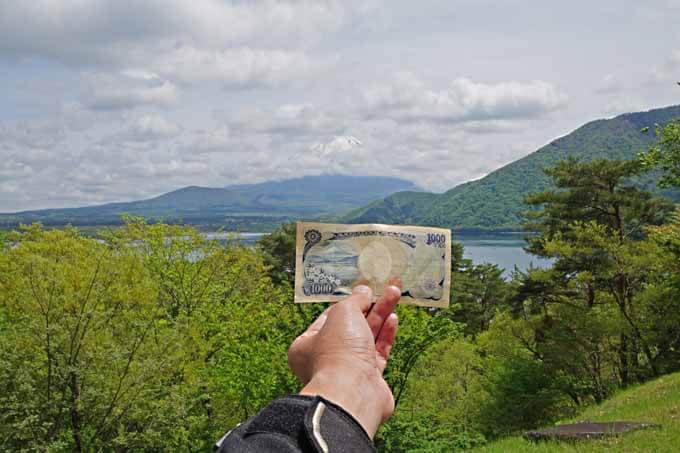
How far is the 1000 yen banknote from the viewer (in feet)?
13.6

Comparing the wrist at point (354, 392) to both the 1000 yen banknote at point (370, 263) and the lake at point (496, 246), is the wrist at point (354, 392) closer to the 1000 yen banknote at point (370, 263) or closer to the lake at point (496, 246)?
the 1000 yen banknote at point (370, 263)

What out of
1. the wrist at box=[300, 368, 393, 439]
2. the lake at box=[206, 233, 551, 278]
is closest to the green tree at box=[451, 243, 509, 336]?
the wrist at box=[300, 368, 393, 439]

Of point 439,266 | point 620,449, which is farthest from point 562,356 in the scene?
point 439,266

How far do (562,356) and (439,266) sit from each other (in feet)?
78.8

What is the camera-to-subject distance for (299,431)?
5.83ft

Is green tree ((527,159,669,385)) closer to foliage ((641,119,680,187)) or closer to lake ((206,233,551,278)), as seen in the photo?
foliage ((641,119,680,187))

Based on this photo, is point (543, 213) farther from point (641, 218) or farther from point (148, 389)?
point (148, 389)

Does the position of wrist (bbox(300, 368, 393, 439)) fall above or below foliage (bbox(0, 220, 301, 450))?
above

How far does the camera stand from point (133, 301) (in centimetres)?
2323

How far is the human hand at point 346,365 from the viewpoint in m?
2.15

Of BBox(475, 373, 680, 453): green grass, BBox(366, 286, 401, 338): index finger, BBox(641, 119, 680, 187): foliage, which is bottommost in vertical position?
BBox(475, 373, 680, 453): green grass

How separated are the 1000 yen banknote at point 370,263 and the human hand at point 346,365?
119cm

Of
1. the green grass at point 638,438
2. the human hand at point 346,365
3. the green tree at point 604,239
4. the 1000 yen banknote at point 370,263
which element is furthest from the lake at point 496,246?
the human hand at point 346,365

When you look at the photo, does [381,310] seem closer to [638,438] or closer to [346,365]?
[346,365]
